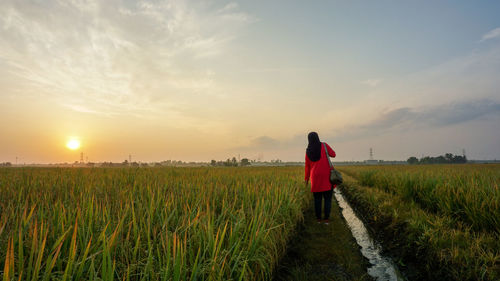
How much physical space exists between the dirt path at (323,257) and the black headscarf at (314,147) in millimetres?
1641

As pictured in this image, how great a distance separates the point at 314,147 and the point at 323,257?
8.96 ft

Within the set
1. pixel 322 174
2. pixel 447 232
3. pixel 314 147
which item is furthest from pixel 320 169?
pixel 447 232

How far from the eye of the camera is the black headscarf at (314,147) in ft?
19.2

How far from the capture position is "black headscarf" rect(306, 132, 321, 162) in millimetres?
5848

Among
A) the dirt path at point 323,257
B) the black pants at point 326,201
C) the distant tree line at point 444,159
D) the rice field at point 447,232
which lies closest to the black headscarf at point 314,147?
the black pants at point 326,201

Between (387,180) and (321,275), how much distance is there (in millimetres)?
8876

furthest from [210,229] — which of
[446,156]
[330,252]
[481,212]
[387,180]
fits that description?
[446,156]

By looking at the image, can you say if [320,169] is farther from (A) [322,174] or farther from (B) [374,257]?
(B) [374,257]

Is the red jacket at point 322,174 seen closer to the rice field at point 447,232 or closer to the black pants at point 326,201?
the black pants at point 326,201

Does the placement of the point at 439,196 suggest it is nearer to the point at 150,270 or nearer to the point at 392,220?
the point at 392,220

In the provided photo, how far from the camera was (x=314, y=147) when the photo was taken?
5941mm

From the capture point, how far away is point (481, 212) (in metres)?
4.47

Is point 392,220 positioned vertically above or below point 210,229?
below

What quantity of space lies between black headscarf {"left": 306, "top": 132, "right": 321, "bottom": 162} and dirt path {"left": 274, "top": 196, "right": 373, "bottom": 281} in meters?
1.64
